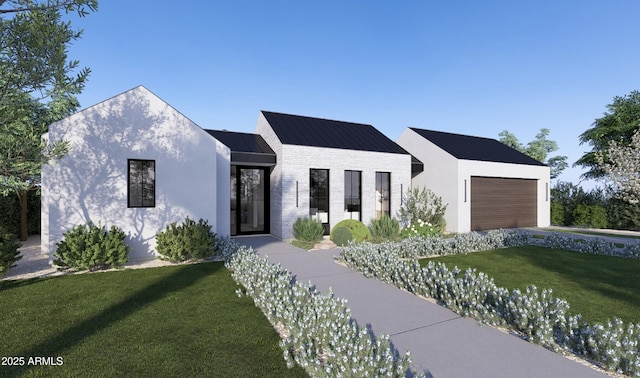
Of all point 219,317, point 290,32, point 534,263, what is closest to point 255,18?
point 290,32

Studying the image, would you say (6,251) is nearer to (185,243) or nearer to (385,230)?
(185,243)

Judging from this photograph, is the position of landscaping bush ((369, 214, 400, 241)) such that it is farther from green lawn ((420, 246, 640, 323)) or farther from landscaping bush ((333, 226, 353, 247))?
green lawn ((420, 246, 640, 323))

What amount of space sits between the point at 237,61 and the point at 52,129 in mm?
8339

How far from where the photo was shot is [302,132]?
13594 mm

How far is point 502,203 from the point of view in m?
16.6

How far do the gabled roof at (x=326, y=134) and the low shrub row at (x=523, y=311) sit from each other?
6.91m

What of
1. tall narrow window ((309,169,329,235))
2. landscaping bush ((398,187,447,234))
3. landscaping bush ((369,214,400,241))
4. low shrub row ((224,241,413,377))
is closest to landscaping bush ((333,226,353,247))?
landscaping bush ((369,214,400,241))

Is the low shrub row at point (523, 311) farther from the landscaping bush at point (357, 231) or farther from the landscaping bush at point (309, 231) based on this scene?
the landscaping bush at point (357, 231)

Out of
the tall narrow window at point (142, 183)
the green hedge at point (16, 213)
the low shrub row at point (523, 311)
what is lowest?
the low shrub row at point (523, 311)

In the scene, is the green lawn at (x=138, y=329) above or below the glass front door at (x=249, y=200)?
below

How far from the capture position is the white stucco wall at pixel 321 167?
38.9 ft

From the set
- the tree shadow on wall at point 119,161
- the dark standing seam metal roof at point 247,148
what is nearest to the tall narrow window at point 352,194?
the dark standing seam metal roof at point 247,148

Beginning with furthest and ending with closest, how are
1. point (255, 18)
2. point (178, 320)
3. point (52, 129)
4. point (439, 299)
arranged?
point (255, 18)
point (52, 129)
point (439, 299)
point (178, 320)

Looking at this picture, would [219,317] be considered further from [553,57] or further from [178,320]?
[553,57]
